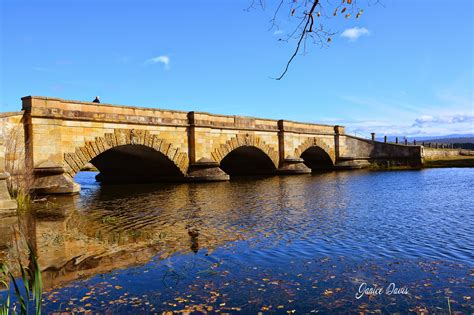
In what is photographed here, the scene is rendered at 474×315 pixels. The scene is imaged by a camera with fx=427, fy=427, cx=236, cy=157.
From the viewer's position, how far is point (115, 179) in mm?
27203

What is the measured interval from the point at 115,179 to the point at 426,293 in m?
24.3

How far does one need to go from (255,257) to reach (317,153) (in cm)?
3157

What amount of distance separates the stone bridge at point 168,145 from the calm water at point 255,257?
4784mm

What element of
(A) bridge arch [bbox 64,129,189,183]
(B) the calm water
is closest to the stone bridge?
(A) bridge arch [bbox 64,129,189,183]

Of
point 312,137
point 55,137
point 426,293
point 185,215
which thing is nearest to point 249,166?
point 312,137

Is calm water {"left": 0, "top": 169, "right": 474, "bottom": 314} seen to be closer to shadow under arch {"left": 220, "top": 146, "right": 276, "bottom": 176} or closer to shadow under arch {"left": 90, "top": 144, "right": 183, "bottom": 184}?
shadow under arch {"left": 90, "top": 144, "right": 183, "bottom": 184}

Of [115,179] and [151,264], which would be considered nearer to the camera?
[151,264]

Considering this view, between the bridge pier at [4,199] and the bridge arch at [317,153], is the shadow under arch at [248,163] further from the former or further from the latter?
the bridge pier at [4,199]

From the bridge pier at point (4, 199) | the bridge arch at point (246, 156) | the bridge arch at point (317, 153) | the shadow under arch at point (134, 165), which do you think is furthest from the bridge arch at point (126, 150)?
the bridge arch at point (317, 153)

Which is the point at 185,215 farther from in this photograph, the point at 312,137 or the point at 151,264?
the point at 312,137

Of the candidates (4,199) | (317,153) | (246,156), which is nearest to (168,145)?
(246,156)

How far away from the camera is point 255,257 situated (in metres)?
6.86

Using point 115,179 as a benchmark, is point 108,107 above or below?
above

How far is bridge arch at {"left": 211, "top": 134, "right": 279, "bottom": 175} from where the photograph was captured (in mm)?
26109
